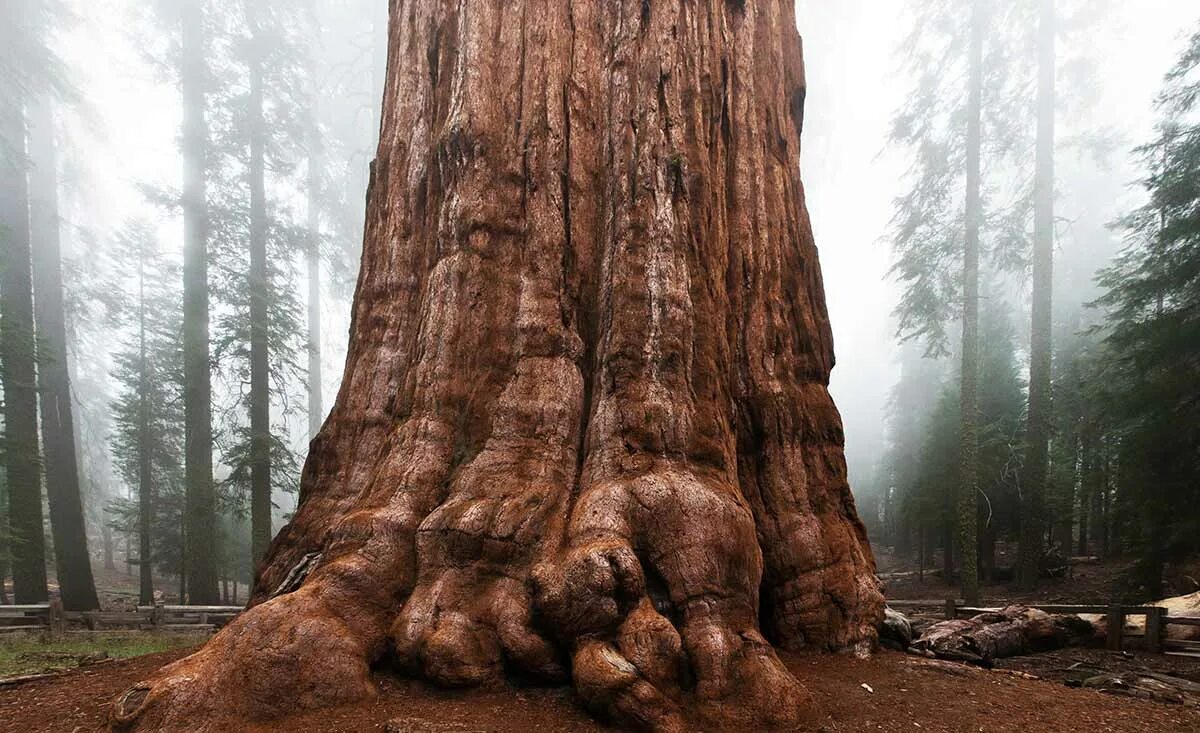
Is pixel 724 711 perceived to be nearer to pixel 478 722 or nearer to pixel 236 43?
pixel 478 722

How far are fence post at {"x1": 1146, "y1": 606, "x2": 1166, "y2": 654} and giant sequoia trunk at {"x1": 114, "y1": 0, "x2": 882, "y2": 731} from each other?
5191 mm

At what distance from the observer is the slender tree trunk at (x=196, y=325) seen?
1306cm

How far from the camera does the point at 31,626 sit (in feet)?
31.0

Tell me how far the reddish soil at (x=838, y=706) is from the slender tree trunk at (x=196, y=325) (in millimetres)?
8688

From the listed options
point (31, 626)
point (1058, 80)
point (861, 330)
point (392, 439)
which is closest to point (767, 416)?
point (392, 439)

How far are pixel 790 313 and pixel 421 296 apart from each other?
4.06 m

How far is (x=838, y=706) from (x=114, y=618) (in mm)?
12555

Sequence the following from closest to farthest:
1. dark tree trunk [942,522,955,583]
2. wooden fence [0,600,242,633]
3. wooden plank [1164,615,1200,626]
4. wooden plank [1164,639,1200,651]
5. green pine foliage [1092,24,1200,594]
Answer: wooden plank [1164,639,1200,651]
wooden plank [1164,615,1200,626]
green pine foliage [1092,24,1200,594]
wooden fence [0,600,242,633]
dark tree trunk [942,522,955,583]

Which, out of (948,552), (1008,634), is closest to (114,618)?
(1008,634)

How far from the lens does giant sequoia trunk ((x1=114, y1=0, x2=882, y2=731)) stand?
3842 millimetres

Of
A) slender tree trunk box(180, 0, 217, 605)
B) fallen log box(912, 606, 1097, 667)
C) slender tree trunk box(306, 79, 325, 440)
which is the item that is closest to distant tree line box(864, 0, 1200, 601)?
fallen log box(912, 606, 1097, 667)

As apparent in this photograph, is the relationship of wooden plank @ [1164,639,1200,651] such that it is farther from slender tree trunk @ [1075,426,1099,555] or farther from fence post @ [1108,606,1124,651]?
slender tree trunk @ [1075,426,1099,555]

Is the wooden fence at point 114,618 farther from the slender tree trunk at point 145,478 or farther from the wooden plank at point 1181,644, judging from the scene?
the wooden plank at point 1181,644

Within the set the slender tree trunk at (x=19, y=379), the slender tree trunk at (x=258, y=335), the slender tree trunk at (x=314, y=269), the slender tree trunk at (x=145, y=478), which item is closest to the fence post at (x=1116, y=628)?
the slender tree trunk at (x=258, y=335)
